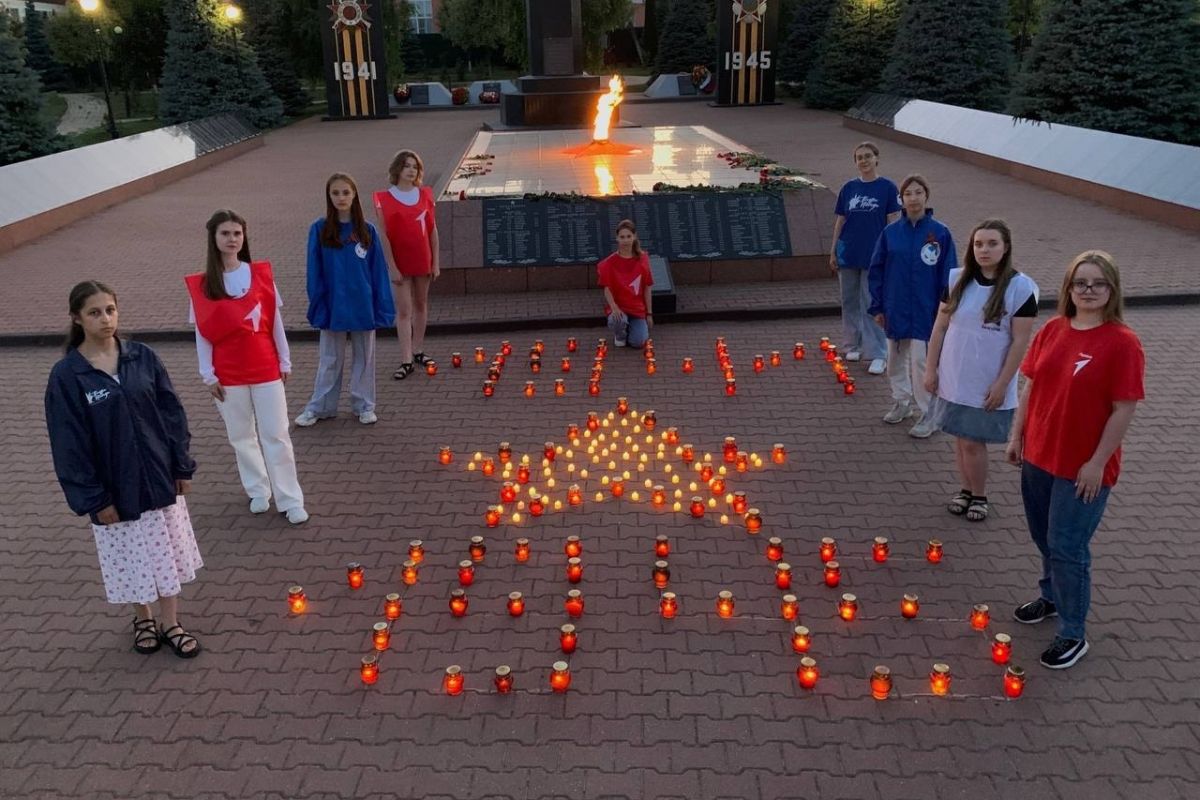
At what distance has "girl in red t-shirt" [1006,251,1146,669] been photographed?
12.6 ft

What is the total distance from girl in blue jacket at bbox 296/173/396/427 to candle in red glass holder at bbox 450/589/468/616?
2.85 meters

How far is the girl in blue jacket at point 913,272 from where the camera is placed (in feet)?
20.9

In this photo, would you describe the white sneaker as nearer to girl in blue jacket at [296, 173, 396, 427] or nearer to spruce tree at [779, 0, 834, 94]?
girl in blue jacket at [296, 173, 396, 427]

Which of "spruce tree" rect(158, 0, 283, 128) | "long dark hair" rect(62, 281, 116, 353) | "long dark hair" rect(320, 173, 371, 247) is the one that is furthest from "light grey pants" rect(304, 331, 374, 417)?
"spruce tree" rect(158, 0, 283, 128)

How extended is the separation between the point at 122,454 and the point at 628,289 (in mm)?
5490

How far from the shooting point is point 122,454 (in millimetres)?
4078

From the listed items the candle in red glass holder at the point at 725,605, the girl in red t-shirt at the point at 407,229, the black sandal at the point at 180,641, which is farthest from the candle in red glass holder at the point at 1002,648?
the girl in red t-shirt at the point at 407,229

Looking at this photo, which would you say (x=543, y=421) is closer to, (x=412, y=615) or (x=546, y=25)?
(x=412, y=615)

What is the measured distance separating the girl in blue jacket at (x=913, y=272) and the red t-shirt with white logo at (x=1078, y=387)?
2.21 meters

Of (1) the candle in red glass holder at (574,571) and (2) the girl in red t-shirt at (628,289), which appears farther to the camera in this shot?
(2) the girl in red t-shirt at (628,289)

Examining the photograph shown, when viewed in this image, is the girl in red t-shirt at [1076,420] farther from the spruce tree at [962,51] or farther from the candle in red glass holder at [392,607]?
the spruce tree at [962,51]

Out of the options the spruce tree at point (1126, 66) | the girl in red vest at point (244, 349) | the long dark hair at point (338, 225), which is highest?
the spruce tree at point (1126, 66)

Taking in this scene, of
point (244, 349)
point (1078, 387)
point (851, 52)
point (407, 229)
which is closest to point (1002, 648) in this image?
point (1078, 387)

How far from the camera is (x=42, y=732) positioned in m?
4.00
